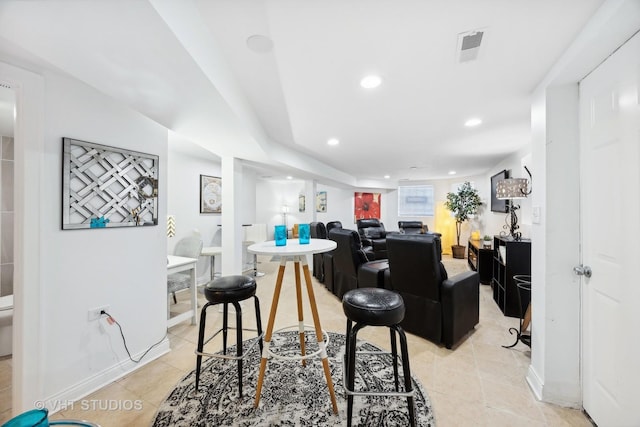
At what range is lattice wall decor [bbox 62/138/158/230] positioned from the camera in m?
1.69

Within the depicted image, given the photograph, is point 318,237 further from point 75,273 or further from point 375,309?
point 75,273

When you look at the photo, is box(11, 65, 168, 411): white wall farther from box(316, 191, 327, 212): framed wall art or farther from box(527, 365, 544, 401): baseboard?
box(316, 191, 327, 212): framed wall art

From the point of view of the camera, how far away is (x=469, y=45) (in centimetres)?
145

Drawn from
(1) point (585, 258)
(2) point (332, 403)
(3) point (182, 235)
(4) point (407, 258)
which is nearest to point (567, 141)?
(1) point (585, 258)


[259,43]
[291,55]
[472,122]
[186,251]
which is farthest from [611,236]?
[186,251]

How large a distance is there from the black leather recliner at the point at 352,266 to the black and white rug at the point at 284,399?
0.99 meters

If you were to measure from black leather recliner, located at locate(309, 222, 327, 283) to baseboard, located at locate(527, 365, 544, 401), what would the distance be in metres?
2.88

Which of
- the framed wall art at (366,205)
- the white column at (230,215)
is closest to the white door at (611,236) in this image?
the white column at (230,215)

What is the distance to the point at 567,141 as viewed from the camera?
160 centimetres

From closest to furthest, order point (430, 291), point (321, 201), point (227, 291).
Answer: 1. point (227, 291)
2. point (430, 291)
3. point (321, 201)

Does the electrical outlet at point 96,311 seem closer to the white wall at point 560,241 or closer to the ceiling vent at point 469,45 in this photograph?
the ceiling vent at point 469,45

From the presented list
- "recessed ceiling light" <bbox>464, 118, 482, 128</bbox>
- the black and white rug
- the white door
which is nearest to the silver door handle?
the white door

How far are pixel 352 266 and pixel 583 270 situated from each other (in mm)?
2125

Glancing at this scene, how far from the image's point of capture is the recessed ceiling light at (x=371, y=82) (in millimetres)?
1845
